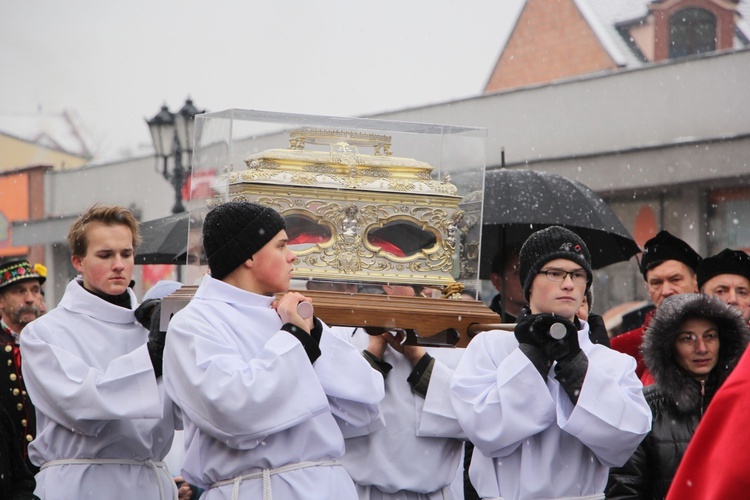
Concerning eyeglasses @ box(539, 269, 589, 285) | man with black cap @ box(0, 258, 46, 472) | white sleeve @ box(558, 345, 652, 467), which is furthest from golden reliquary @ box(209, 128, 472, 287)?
man with black cap @ box(0, 258, 46, 472)

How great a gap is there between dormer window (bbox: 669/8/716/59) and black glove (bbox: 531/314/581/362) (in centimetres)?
1745

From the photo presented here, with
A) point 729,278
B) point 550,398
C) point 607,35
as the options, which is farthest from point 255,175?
point 607,35

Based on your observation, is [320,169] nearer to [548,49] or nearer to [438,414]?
[438,414]

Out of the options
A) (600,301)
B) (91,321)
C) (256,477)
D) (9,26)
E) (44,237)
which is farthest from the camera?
(9,26)

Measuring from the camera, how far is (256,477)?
407 cm

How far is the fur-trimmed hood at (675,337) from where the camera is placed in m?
5.12

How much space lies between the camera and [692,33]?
2117 cm

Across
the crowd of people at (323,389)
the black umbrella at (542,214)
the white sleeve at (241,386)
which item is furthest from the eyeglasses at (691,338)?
the black umbrella at (542,214)

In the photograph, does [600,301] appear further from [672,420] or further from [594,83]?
[672,420]

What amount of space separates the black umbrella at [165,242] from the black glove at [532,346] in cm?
423

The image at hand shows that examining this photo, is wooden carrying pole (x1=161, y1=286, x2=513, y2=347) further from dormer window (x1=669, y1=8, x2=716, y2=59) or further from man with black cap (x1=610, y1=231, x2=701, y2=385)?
dormer window (x1=669, y1=8, x2=716, y2=59)

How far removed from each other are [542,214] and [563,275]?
9.27 ft

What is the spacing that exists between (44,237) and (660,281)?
1981cm

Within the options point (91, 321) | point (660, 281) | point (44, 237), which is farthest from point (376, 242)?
point (44, 237)
